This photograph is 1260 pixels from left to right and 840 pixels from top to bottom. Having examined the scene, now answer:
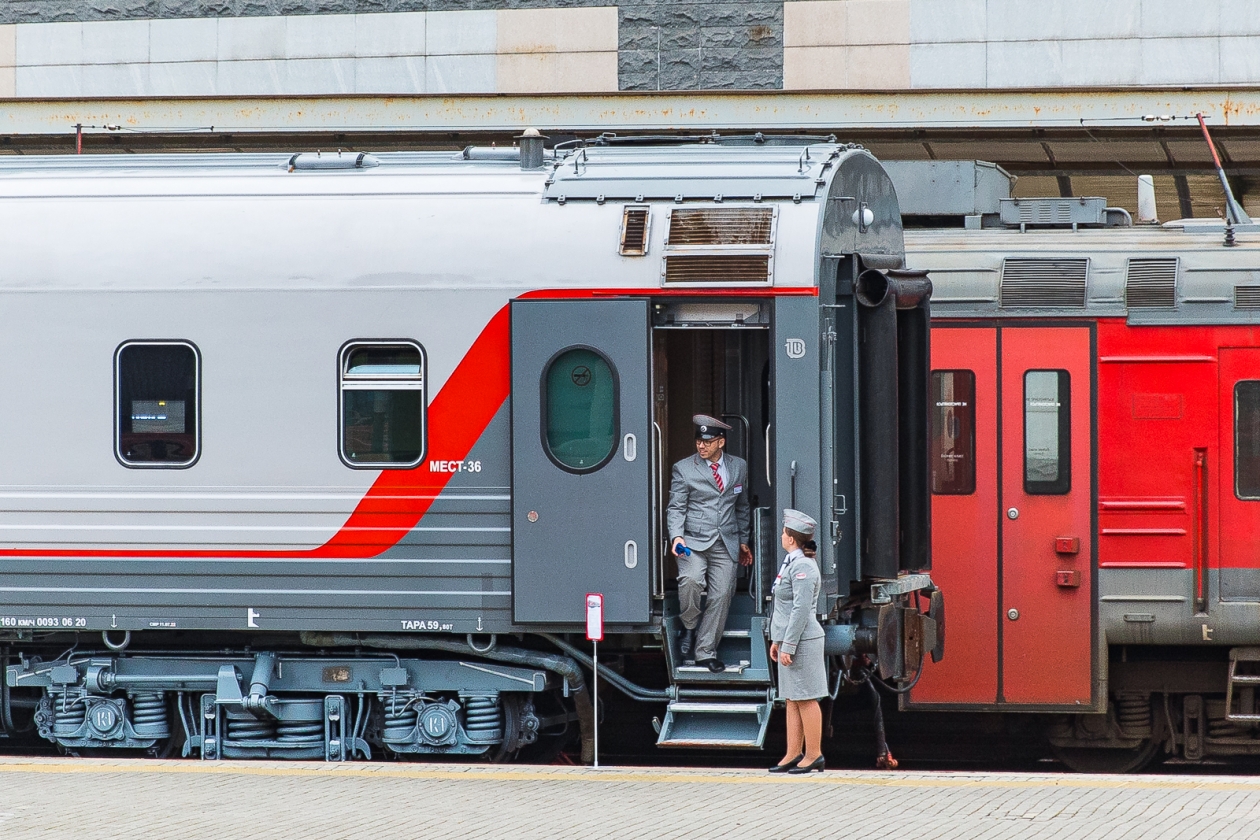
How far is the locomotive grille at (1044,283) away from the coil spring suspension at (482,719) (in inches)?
162

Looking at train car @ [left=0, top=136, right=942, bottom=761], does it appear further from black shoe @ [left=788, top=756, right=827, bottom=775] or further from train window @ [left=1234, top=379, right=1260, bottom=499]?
train window @ [left=1234, top=379, right=1260, bottom=499]

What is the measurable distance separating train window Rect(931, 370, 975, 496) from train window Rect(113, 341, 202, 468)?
4546 millimetres

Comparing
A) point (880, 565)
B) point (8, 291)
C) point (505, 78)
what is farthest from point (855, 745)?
point (505, 78)

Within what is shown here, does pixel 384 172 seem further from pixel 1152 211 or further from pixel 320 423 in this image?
pixel 1152 211

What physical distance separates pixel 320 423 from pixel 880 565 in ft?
10.7

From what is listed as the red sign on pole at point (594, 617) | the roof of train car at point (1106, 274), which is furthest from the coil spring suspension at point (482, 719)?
the roof of train car at point (1106, 274)

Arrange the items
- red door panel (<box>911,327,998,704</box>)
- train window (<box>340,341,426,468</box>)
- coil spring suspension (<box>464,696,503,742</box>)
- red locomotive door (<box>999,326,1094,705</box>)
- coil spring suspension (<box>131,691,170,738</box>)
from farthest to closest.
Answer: red door panel (<box>911,327,998,704</box>) → red locomotive door (<box>999,326,1094,705</box>) → coil spring suspension (<box>131,691,170,738</box>) → coil spring suspension (<box>464,696,503,742</box>) → train window (<box>340,341,426,468</box>)

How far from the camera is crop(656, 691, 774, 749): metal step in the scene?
853cm

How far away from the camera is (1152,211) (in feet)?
37.9

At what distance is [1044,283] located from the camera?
33.2ft

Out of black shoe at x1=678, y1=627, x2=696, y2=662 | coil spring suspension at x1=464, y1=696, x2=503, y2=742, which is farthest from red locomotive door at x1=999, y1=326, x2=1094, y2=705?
coil spring suspension at x1=464, y1=696, x2=503, y2=742

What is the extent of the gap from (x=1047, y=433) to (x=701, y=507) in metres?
2.62

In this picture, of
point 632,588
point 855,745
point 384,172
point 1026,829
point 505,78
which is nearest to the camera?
point 1026,829

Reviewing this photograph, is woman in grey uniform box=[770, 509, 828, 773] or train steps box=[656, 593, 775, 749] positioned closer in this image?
woman in grey uniform box=[770, 509, 828, 773]
